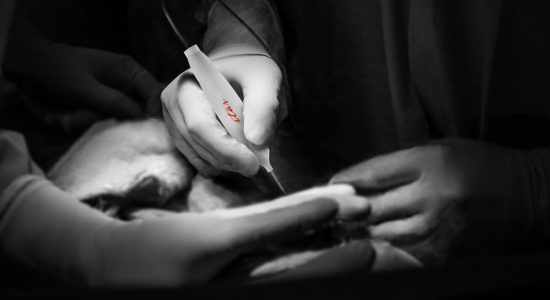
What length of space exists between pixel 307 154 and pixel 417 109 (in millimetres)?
132

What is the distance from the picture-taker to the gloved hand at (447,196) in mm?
510

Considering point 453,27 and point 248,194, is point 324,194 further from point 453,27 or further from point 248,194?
point 453,27

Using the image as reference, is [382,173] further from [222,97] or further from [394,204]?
[222,97]

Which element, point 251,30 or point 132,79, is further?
point 251,30

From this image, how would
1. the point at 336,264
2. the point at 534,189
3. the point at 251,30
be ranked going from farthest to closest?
the point at 251,30, the point at 534,189, the point at 336,264

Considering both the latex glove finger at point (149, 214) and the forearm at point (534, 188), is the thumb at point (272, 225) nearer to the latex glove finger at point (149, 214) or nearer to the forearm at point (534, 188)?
the latex glove finger at point (149, 214)

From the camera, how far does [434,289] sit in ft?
1.35

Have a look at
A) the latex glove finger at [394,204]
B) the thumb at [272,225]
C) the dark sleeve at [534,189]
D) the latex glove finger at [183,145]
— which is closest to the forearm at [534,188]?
the dark sleeve at [534,189]

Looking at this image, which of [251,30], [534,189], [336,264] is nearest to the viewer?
[336,264]

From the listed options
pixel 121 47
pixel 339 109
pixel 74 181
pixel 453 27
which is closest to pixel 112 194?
pixel 74 181

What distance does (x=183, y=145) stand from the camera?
0.60 meters

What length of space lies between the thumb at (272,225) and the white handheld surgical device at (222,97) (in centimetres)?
10

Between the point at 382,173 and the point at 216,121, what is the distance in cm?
18

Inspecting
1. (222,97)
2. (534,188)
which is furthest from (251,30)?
(534,188)
